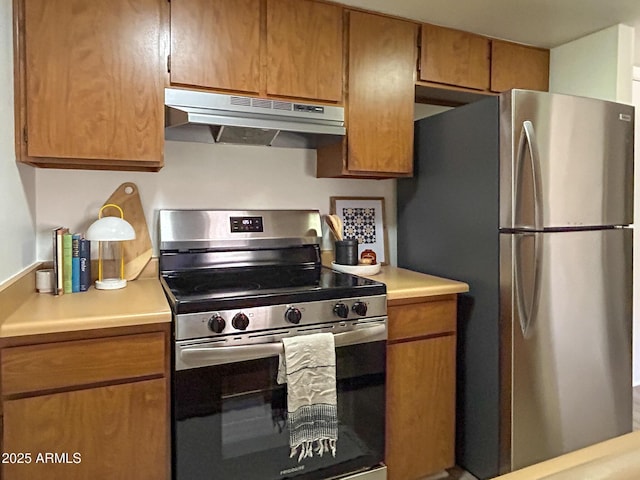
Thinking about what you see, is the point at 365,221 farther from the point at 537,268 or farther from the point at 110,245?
the point at 110,245

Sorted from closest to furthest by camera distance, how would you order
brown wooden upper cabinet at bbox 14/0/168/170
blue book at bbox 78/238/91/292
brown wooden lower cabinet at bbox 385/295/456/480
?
brown wooden upper cabinet at bbox 14/0/168/170 → blue book at bbox 78/238/91/292 → brown wooden lower cabinet at bbox 385/295/456/480

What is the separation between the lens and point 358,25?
2.09m

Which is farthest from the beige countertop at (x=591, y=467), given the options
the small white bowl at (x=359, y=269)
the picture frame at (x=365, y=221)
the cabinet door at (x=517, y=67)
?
the cabinet door at (x=517, y=67)

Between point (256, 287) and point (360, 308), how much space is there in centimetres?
41

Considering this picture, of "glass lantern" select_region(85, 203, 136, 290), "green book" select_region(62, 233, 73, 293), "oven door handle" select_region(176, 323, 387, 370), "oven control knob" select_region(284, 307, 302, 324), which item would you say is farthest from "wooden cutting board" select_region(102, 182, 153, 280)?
"oven control knob" select_region(284, 307, 302, 324)

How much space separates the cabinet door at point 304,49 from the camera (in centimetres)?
192

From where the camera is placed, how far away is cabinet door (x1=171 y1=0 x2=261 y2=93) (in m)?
1.77

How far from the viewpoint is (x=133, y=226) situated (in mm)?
2006

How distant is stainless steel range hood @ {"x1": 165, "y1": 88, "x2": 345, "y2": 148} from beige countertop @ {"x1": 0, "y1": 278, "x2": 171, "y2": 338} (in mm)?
690

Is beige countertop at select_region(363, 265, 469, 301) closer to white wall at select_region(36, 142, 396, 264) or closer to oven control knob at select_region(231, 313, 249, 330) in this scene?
white wall at select_region(36, 142, 396, 264)

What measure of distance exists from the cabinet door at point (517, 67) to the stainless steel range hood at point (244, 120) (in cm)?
97

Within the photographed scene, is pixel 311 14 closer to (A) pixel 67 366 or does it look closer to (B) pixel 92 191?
(B) pixel 92 191

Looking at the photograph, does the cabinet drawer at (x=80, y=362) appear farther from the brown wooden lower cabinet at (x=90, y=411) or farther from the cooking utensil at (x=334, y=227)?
the cooking utensil at (x=334, y=227)

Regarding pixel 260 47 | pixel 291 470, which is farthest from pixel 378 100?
pixel 291 470
